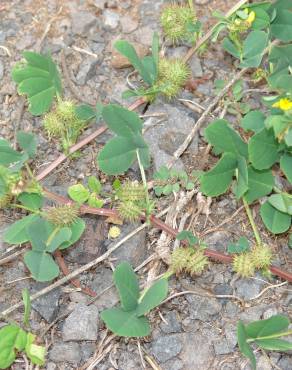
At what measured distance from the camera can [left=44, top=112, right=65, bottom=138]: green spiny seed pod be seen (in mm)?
3057

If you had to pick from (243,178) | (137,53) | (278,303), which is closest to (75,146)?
(137,53)

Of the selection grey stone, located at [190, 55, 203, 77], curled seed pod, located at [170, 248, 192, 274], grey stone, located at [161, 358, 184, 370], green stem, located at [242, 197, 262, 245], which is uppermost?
grey stone, located at [190, 55, 203, 77]

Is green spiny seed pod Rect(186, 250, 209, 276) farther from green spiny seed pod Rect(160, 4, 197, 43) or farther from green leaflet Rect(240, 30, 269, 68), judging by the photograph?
green spiny seed pod Rect(160, 4, 197, 43)

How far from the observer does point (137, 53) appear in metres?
3.35

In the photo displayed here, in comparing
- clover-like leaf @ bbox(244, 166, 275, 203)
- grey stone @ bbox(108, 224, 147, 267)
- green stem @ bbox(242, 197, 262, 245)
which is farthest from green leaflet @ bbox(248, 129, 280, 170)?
grey stone @ bbox(108, 224, 147, 267)

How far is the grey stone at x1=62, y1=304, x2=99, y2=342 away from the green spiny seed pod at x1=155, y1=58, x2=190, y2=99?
1.12 meters

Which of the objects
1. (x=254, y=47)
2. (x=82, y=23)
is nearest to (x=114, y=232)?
(x=254, y=47)

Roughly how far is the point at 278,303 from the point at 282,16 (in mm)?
1398

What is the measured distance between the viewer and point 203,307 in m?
2.75

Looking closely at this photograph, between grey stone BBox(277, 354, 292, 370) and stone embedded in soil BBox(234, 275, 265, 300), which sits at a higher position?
stone embedded in soil BBox(234, 275, 265, 300)

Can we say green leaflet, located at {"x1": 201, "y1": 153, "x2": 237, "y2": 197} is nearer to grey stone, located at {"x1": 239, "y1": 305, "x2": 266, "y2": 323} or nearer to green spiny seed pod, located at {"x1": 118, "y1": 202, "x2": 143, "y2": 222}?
green spiny seed pod, located at {"x1": 118, "y1": 202, "x2": 143, "y2": 222}

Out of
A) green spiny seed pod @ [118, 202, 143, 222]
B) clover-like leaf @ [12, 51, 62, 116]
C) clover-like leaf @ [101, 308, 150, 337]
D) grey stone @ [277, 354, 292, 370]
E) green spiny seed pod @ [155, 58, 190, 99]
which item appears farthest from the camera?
green spiny seed pod @ [155, 58, 190, 99]

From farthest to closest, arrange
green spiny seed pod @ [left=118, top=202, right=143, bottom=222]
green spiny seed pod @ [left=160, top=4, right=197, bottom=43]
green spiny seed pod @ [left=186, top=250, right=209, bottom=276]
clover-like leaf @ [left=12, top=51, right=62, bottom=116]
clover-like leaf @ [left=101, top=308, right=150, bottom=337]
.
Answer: green spiny seed pod @ [left=160, top=4, right=197, bottom=43] → clover-like leaf @ [left=12, top=51, right=62, bottom=116] → green spiny seed pod @ [left=118, top=202, right=143, bottom=222] → green spiny seed pod @ [left=186, top=250, right=209, bottom=276] → clover-like leaf @ [left=101, top=308, right=150, bottom=337]

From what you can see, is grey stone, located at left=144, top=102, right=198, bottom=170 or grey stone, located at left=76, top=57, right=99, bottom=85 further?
grey stone, located at left=76, top=57, right=99, bottom=85
